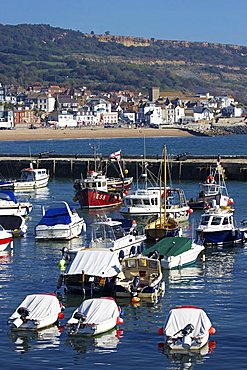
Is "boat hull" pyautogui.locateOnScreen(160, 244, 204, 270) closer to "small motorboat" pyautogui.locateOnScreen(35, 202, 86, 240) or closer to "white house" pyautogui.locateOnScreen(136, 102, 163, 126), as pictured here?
"small motorboat" pyautogui.locateOnScreen(35, 202, 86, 240)

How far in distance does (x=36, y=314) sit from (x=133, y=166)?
137 ft

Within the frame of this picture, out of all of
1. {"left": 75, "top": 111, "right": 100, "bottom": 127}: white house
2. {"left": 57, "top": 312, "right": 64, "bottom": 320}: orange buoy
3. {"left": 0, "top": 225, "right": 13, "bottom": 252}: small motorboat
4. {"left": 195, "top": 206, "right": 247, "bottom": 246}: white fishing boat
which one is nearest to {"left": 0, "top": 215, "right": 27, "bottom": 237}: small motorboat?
{"left": 0, "top": 225, "right": 13, "bottom": 252}: small motorboat

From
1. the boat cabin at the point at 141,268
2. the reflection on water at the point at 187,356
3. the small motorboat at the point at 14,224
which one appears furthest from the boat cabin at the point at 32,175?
the reflection on water at the point at 187,356

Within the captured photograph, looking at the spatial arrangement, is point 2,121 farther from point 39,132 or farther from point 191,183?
point 191,183

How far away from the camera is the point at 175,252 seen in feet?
93.0

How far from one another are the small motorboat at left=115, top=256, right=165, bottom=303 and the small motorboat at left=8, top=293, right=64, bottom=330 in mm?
2411

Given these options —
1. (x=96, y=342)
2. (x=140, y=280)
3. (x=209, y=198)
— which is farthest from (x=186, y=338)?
(x=209, y=198)

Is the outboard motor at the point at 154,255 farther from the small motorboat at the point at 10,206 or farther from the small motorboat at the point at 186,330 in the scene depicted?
the small motorboat at the point at 10,206

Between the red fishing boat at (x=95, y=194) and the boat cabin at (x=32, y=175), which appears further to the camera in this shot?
the boat cabin at (x=32, y=175)

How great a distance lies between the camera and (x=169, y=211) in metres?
38.1

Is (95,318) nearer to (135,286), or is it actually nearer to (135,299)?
(135,299)

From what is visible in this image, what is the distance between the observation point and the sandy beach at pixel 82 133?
139625mm

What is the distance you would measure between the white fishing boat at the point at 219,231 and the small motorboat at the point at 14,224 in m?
6.80

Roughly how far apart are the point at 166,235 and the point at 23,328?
1187cm
